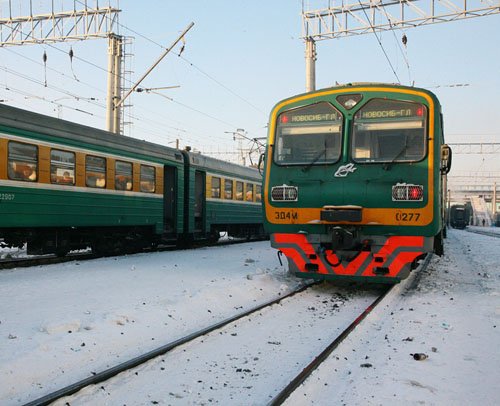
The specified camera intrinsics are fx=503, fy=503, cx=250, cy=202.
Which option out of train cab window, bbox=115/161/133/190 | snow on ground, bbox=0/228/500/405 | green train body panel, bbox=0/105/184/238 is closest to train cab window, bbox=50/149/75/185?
green train body panel, bbox=0/105/184/238

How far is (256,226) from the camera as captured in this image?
2128cm

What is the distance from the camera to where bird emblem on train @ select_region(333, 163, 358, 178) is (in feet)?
25.1

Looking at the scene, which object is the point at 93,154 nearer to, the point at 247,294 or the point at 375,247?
the point at 247,294

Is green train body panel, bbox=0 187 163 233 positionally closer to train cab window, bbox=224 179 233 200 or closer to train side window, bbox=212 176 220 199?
train side window, bbox=212 176 220 199

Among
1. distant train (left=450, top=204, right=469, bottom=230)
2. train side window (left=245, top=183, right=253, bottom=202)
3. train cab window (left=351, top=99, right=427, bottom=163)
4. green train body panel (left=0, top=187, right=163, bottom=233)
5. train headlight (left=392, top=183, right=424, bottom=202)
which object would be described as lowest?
distant train (left=450, top=204, right=469, bottom=230)

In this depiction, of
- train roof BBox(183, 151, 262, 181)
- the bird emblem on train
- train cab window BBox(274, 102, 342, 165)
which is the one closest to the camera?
the bird emblem on train

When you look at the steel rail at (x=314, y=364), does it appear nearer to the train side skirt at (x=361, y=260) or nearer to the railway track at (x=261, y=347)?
the railway track at (x=261, y=347)

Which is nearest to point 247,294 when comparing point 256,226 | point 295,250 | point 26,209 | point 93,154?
point 295,250

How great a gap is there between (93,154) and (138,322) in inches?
262

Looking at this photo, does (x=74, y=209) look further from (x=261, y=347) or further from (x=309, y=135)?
(x=261, y=347)

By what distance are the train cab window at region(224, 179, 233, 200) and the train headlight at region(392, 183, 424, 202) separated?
10713mm

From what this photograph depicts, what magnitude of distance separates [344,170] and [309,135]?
2.87 ft

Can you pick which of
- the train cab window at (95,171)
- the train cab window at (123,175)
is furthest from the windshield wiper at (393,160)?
the train cab window at (123,175)

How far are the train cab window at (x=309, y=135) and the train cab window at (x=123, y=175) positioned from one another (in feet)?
17.1
